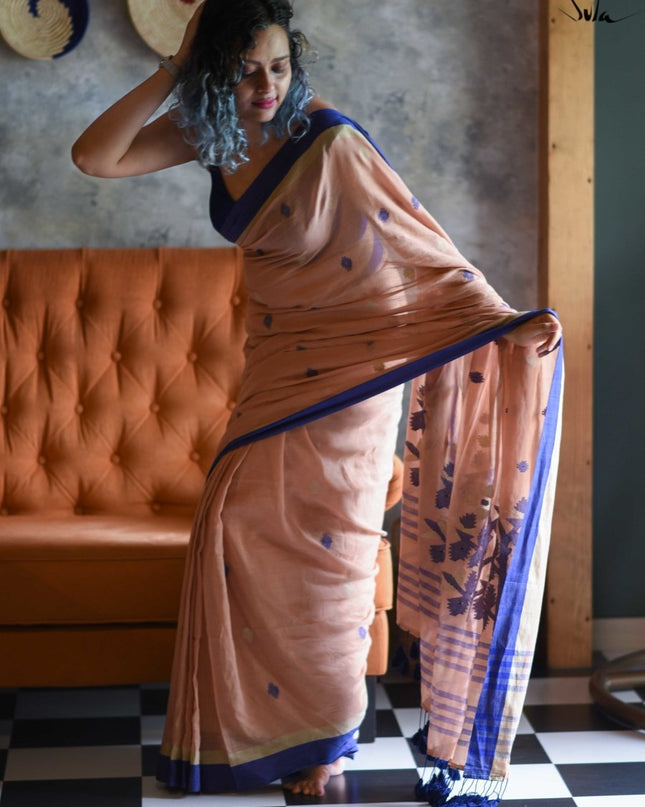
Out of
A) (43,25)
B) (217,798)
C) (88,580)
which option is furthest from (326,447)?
(43,25)

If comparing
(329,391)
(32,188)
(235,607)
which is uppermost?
(32,188)

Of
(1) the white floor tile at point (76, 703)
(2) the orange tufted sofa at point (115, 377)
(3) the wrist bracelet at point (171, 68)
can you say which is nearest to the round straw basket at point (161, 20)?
(2) the orange tufted sofa at point (115, 377)

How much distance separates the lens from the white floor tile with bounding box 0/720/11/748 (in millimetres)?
2777

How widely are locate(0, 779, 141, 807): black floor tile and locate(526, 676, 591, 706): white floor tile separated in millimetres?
1133

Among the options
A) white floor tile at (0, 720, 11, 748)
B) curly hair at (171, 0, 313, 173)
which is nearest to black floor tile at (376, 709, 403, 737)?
white floor tile at (0, 720, 11, 748)

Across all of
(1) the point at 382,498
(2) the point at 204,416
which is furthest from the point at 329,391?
(2) the point at 204,416

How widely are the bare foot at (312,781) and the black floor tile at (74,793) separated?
338 millimetres

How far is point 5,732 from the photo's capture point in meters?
2.85

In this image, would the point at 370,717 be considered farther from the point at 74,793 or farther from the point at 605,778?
the point at 74,793

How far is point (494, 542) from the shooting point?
243 cm

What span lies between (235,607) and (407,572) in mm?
419

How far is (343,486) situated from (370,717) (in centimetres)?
64

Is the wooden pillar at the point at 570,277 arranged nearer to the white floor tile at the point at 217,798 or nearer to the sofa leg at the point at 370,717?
the sofa leg at the point at 370,717

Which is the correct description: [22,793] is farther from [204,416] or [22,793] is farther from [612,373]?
[612,373]
